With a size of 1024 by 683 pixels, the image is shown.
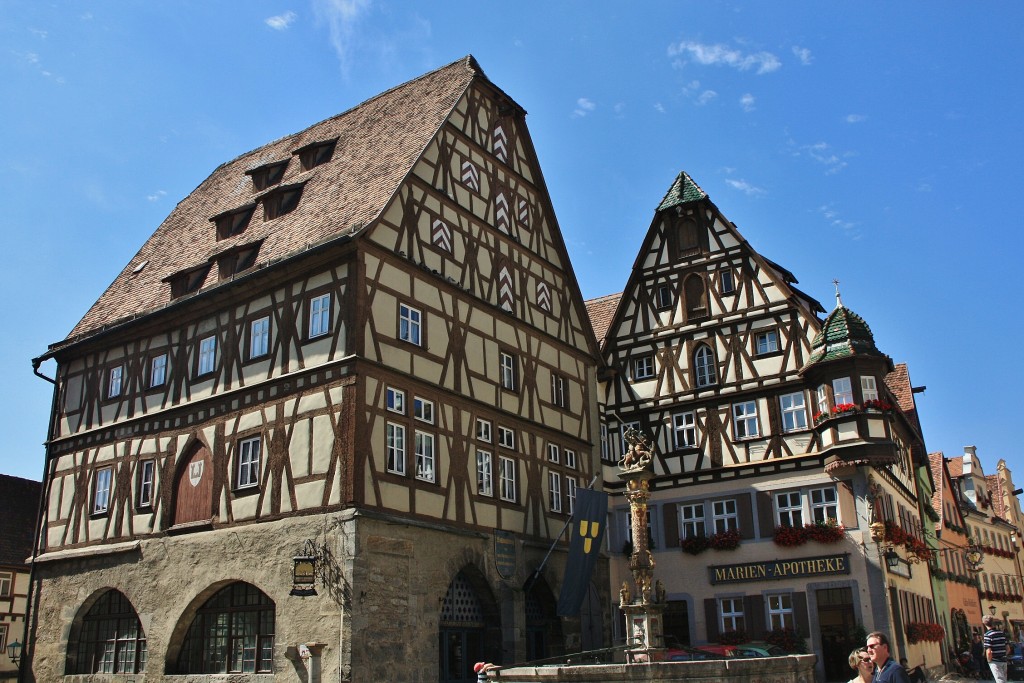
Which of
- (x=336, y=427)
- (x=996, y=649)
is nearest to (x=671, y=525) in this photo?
(x=336, y=427)

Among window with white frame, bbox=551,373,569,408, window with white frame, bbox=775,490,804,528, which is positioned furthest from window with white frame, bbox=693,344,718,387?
window with white frame, bbox=551,373,569,408

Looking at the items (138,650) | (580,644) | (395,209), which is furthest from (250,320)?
(580,644)

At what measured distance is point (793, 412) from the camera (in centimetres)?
2638

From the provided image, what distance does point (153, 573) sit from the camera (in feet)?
69.7

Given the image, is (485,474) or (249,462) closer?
(249,462)

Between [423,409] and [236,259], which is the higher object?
[236,259]

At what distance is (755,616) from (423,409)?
1111 cm

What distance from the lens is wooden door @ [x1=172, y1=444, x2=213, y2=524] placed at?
68.4 ft

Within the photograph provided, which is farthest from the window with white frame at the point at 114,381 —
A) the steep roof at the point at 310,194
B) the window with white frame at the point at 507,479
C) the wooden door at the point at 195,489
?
the window with white frame at the point at 507,479

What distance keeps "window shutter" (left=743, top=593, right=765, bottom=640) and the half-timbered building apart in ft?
12.3

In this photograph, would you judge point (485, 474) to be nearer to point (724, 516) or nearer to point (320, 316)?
point (320, 316)

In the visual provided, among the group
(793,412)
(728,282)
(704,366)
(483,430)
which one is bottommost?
(483,430)

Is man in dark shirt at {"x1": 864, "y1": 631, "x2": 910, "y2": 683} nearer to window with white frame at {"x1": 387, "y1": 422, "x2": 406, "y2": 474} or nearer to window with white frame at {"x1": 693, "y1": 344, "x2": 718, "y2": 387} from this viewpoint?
window with white frame at {"x1": 387, "y1": 422, "x2": 406, "y2": 474}

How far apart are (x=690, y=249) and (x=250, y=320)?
45.9 feet
